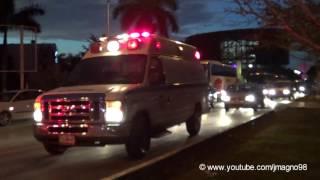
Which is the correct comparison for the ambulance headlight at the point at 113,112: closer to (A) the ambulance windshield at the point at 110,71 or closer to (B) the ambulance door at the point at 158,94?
(A) the ambulance windshield at the point at 110,71

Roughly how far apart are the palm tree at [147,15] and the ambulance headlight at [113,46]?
46.7m

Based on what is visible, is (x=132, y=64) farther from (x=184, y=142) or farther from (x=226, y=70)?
(x=226, y=70)

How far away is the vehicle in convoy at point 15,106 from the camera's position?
2895 centimetres

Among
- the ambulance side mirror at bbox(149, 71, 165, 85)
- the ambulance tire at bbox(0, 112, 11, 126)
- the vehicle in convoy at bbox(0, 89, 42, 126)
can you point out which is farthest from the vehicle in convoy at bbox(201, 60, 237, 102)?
the ambulance side mirror at bbox(149, 71, 165, 85)

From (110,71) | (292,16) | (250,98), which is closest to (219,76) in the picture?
(250,98)

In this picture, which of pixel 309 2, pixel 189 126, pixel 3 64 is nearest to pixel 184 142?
pixel 189 126

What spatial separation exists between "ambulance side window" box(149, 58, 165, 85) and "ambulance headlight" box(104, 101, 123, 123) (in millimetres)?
1629

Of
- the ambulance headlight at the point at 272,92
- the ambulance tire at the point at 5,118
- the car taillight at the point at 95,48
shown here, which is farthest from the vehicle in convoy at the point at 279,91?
the car taillight at the point at 95,48

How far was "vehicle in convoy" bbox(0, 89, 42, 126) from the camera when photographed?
95.0 ft

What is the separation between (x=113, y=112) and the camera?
13.6 meters

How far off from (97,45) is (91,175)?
469cm

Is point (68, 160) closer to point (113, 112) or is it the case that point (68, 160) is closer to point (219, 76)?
point (113, 112)

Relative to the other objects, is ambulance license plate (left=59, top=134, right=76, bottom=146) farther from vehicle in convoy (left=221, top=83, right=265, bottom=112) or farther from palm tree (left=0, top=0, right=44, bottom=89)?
palm tree (left=0, top=0, right=44, bottom=89)

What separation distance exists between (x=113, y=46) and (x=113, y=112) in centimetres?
264
